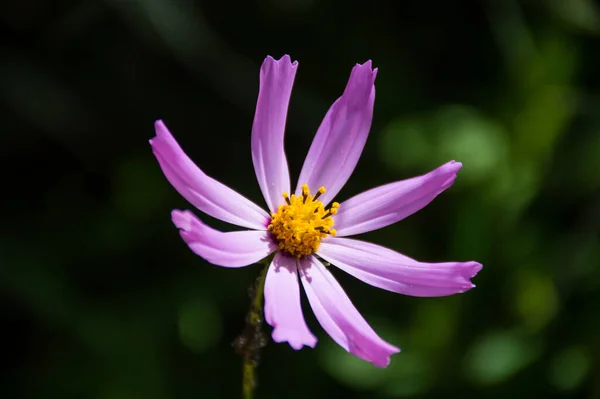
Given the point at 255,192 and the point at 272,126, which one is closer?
the point at 272,126

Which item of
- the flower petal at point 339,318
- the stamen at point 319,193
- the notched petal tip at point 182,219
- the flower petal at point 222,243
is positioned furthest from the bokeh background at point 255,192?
the notched petal tip at point 182,219

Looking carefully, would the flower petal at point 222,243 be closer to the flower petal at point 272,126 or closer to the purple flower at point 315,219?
the purple flower at point 315,219

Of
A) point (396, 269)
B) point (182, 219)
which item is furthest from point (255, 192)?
point (182, 219)

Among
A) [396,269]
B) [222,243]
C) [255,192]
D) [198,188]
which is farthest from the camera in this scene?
[255,192]

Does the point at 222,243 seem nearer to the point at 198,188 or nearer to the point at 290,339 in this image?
the point at 198,188

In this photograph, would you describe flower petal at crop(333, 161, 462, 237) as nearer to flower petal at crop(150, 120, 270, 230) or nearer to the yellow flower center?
the yellow flower center

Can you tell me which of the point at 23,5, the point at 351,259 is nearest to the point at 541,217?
the point at 351,259
